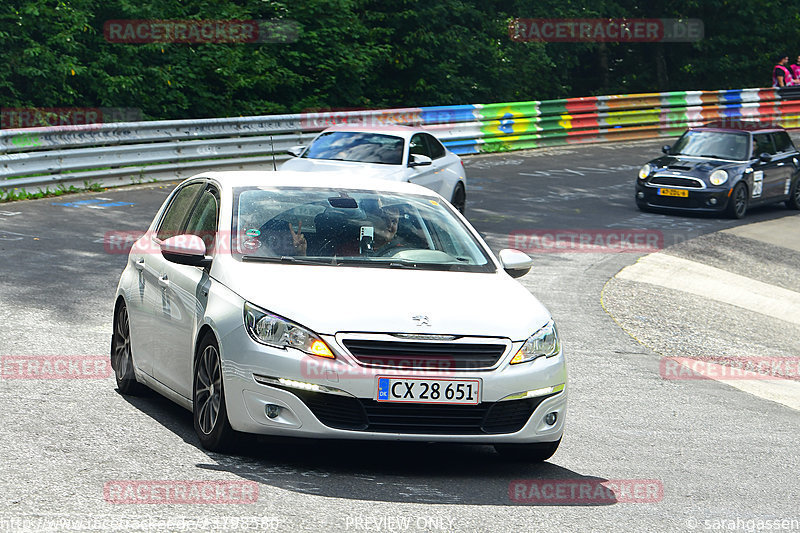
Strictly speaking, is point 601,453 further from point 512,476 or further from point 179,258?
point 179,258

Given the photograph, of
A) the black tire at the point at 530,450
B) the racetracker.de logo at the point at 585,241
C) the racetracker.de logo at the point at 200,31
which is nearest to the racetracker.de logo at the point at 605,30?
the racetracker.de logo at the point at 200,31

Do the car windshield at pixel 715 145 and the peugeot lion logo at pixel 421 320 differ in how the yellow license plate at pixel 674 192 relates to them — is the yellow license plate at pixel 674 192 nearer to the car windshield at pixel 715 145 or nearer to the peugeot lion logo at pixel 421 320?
the car windshield at pixel 715 145

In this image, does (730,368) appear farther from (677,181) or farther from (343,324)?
(677,181)

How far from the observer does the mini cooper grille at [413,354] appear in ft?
20.3

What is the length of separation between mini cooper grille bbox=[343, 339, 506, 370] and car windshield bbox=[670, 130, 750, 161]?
59.1ft

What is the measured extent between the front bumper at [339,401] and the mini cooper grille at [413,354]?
45 millimetres

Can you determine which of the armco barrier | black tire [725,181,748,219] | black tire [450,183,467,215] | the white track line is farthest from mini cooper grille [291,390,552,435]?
black tire [725,181,748,219]

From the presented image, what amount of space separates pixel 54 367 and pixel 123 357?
2.23 ft

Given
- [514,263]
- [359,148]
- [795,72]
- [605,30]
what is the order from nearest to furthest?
[514,263], [359,148], [795,72], [605,30]

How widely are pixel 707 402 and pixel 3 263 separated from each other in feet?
25.2

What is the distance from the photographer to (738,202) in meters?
22.8

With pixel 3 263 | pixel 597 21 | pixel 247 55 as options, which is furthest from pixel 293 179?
pixel 597 21

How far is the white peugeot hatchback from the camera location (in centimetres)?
621

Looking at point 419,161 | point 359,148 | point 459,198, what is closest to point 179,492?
point 419,161
